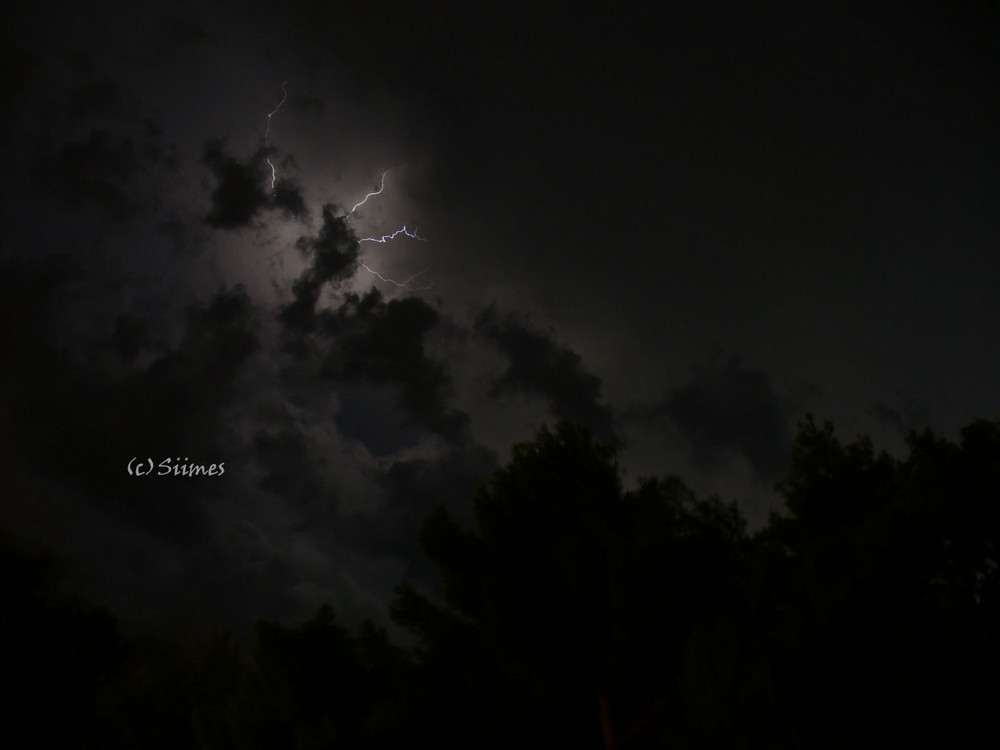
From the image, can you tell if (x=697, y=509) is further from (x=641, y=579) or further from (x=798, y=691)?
(x=798, y=691)

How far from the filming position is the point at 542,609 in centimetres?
877

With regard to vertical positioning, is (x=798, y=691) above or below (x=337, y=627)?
below

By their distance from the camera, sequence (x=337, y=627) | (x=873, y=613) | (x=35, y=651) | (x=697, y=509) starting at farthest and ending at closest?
(x=35, y=651)
(x=697, y=509)
(x=337, y=627)
(x=873, y=613)

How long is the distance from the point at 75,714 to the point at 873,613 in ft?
54.0

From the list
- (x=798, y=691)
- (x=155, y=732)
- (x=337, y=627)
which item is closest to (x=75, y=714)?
(x=155, y=732)

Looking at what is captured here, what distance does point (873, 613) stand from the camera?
5516 millimetres

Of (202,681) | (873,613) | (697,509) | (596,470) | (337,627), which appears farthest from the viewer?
(202,681)

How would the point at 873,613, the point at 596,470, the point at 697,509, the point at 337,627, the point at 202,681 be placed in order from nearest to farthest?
the point at 873,613 → the point at 337,627 → the point at 697,509 → the point at 596,470 → the point at 202,681

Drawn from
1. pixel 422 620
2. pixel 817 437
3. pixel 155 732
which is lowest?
pixel 155 732

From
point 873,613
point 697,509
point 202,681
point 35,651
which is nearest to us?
point 873,613

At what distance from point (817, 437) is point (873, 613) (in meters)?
5.11

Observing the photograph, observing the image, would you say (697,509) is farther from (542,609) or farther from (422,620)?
(422,620)

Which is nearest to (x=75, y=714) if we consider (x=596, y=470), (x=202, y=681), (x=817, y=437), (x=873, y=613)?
(x=202, y=681)

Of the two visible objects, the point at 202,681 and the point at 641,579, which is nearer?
the point at 641,579
